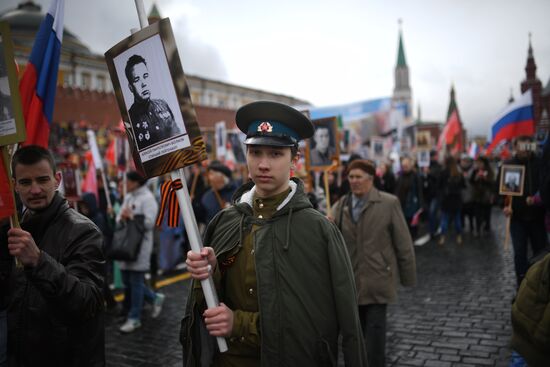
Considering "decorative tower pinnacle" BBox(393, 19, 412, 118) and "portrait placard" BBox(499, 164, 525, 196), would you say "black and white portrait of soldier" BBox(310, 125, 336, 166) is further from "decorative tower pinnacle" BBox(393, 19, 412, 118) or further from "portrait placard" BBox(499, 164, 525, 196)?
"decorative tower pinnacle" BBox(393, 19, 412, 118)

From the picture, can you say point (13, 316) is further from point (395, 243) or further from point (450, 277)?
point (450, 277)

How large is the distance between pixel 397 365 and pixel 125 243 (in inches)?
138

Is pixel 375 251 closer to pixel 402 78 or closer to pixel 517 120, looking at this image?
pixel 517 120

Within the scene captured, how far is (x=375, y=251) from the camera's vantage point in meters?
4.20

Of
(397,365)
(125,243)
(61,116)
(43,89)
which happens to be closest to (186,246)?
(125,243)

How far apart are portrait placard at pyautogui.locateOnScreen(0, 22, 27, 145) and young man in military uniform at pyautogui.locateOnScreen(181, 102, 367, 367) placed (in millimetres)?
1081

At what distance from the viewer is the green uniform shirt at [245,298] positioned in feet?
7.05

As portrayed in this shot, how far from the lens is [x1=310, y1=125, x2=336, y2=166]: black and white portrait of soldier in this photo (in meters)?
7.18

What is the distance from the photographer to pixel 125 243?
5742mm

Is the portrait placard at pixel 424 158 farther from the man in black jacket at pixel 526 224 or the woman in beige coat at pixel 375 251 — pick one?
the woman in beige coat at pixel 375 251

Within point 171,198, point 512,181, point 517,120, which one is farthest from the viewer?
point 517,120

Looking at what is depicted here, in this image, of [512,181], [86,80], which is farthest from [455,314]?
[86,80]

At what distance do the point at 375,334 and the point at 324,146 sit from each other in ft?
12.3

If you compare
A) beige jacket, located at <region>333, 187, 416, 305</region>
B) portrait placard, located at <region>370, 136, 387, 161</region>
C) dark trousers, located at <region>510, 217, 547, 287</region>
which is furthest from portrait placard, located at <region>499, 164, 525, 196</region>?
portrait placard, located at <region>370, 136, 387, 161</region>
